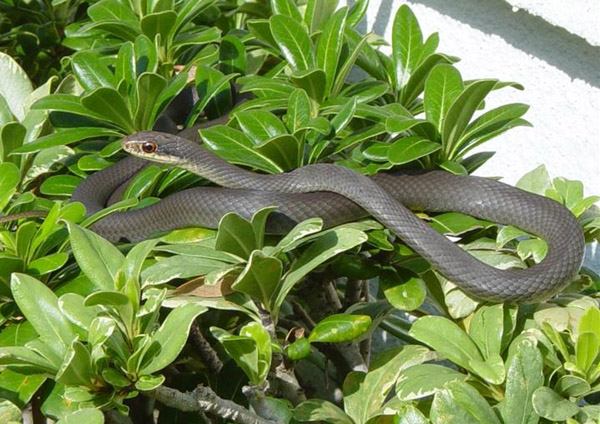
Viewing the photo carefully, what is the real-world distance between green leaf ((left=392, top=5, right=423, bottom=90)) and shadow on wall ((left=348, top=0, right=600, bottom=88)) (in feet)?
2.80

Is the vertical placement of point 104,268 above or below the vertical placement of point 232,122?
below

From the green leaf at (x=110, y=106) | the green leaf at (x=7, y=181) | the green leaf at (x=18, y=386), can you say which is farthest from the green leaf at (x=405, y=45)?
the green leaf at (x=18, y=386)

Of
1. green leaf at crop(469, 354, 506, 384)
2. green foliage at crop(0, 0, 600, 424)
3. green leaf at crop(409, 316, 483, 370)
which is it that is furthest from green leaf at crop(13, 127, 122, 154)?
green leaf at crop(469, 354, 506, 384)

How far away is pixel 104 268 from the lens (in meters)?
2.01

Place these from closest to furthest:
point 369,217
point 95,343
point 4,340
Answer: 1. point 95,343
2. point 4,340
3. point 369,217

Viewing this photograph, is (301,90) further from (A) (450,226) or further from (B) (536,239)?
(B) (536,239)

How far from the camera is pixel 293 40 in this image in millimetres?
2717

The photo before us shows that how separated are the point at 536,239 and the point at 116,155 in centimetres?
126

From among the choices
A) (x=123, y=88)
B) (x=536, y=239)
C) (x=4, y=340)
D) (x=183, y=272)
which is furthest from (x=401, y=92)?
(x=4, y=340)

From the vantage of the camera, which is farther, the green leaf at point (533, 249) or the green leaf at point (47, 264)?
the green leaf at point (533, 249)

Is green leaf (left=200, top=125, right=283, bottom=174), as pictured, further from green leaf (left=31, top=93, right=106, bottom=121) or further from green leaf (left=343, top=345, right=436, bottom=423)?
green leaf (left=343, top=345, right=436, bottom=423)

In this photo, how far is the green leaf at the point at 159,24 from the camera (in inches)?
112

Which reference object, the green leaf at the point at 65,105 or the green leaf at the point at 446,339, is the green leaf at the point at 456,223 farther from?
the green leaf at the point at 65,105

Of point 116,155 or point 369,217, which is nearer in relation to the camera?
point 369,217
